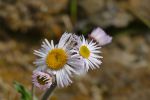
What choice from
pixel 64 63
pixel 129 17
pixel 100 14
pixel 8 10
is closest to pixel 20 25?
pixel 8 10

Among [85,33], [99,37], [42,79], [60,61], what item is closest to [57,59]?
[60,61]

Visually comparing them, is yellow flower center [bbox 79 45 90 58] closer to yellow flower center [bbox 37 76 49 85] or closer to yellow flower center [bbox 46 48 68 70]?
yellow flower center [bbox 46 48 68 70]

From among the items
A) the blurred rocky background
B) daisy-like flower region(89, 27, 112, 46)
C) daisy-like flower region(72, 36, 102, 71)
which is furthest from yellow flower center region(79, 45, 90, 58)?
the blurred rocky background

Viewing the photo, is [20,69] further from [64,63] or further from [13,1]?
[64,63]

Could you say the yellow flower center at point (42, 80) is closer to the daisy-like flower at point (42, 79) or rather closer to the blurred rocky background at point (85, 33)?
the daisy-like flower at point (42, 79)

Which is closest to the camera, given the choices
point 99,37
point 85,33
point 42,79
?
point 42,79

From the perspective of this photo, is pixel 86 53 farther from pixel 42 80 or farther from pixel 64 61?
pixel 42 80

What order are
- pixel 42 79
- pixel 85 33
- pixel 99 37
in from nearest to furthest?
pixel 42 79, pixel 99 37, pixel 85 33
